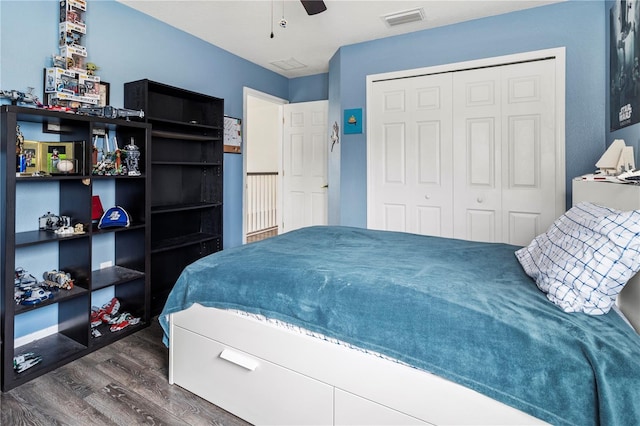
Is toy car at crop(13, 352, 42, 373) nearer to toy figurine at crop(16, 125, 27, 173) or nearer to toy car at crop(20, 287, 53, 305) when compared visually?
toy car at crop(20, 287, 53, 305)

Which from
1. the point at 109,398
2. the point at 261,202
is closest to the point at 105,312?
the point at 109,398

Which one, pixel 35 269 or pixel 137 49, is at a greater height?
pixel 137 49

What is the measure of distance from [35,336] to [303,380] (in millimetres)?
2062

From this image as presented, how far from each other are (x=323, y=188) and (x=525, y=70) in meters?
2.57

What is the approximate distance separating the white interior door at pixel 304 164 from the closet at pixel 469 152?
3.34 ft

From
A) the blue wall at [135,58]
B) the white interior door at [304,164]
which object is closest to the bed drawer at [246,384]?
the blue wall at [135,58]

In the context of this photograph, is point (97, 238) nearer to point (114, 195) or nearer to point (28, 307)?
point (114, 195)

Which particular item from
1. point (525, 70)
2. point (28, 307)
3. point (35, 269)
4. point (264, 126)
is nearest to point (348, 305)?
point (28, 307)

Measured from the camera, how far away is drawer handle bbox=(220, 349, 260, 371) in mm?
1551

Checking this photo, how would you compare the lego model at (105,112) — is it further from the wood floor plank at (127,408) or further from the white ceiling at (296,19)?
the wood floor plank at (127,408)

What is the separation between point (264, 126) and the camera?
6.93m

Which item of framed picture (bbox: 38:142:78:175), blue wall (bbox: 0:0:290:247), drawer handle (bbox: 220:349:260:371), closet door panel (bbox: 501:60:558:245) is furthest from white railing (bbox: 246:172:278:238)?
drawer handle (bbox: 220:349:260:371)

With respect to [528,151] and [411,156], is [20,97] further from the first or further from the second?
[528,151]

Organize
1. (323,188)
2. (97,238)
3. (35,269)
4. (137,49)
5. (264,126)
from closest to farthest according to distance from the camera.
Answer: (35,269) → (97,238) → (137,49) → (323,188) → (264,126)
